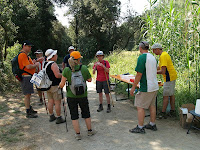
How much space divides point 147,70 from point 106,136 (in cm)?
157

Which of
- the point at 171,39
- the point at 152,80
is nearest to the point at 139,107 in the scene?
the point at 152,80

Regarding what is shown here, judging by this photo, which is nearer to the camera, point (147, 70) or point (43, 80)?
point (147, 70)

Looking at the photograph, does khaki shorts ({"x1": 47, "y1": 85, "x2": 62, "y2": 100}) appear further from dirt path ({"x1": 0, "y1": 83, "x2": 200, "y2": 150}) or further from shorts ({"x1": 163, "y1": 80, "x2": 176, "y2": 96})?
shorts ({"x1": 163, "y1": 80, "x2": 176, "y2": 96})

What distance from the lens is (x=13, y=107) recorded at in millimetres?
5656

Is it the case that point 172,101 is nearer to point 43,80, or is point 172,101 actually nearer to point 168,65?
point 168,65

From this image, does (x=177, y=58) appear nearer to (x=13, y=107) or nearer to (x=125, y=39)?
(x=13, y=107)

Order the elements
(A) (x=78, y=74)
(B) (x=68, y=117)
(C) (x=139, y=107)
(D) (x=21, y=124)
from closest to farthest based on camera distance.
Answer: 1. (A) (x=78, y=74)
2. (C) (x=139, y=107)
3. (D) (x=21, y=124)
4. (B) (x=68, y=117)

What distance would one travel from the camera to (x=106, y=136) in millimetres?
3635

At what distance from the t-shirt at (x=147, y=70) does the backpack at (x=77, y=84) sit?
3.64ft

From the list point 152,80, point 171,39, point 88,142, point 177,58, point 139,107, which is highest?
point 171,39

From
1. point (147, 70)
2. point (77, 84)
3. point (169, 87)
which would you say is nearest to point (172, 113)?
point (169, 87)

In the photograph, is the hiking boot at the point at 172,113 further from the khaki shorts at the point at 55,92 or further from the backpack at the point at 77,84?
the khaki shorts at the point at 55,92

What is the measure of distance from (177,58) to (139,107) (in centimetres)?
262

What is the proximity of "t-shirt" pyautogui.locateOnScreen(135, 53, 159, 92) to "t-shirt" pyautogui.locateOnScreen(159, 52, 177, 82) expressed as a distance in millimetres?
603
